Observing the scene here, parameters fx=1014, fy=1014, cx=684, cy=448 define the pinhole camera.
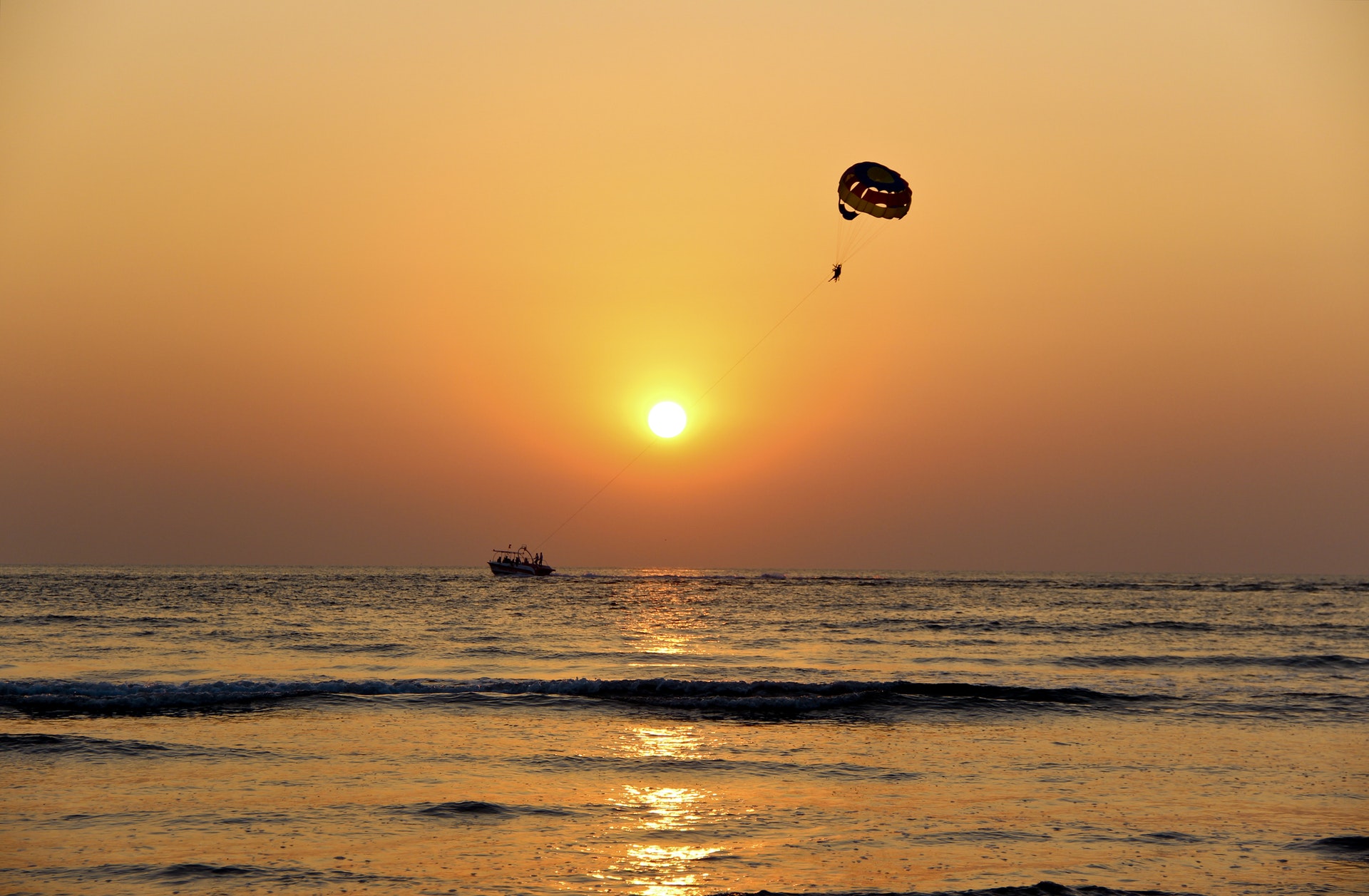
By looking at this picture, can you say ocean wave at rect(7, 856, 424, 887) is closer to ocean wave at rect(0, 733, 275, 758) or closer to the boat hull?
ocean wave at rect(0, 733, 275, 758)

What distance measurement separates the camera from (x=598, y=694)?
24.0 meters

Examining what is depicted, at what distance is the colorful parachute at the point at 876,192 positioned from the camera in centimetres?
3061

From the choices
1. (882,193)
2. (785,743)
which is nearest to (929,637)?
(882,193)

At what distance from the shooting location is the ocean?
1059 centimetres

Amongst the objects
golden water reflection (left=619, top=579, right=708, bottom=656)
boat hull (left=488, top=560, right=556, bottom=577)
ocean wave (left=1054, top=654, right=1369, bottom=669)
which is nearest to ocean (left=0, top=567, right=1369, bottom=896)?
ocean wave (left=1054, top=654, right=1369, bottom=669)

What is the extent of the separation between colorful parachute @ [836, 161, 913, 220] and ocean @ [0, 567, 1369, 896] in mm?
13805

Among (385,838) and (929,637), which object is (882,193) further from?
(385,838)

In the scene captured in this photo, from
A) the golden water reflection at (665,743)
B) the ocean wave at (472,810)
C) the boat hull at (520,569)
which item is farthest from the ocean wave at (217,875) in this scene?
the boat hull at (520,569)

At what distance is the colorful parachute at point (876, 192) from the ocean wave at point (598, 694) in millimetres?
14122

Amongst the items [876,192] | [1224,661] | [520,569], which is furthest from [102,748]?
[520,569]

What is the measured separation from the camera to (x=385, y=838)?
11.6 m

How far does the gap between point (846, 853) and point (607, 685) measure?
14.1 m

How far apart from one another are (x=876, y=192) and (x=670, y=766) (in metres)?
20.5

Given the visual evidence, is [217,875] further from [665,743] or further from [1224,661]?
[1224,661]
